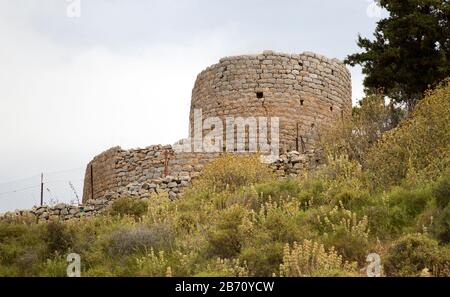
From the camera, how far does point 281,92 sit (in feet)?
66.1

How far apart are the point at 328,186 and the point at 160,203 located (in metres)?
3.64

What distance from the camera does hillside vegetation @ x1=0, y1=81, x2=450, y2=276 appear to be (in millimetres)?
9523

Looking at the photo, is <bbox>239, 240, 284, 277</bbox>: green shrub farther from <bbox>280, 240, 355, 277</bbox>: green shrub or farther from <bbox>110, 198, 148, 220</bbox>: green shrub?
<bbox>110, 198, 148, 220</bbox>: green shrub

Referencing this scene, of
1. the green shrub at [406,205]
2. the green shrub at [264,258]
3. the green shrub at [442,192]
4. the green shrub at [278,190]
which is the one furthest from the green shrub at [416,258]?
the green shrub at [278,190]

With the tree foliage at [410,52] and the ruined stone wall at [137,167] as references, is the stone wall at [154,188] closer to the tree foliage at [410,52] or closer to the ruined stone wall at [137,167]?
the ruined stone wall at [137,167]

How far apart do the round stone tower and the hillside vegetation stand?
13.1 ft

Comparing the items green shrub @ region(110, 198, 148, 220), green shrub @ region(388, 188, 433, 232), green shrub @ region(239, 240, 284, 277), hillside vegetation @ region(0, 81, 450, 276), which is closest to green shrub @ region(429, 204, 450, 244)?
hillside vegetation @ region(0, 81, 450, 276)

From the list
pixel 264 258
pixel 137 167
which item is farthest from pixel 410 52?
pixel 264 258

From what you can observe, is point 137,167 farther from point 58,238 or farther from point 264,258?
point 264,258

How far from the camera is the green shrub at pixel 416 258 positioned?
29.7 feet

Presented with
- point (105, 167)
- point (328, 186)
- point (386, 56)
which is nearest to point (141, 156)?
point (105, 167)

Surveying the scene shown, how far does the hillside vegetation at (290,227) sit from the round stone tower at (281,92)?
401cm
